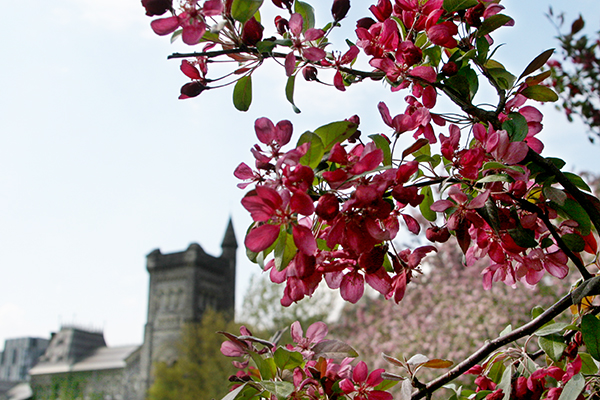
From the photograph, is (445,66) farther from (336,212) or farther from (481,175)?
(336,212)

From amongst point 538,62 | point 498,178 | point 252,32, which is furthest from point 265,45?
point 538,62

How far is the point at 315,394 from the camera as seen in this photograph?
0.83 meters

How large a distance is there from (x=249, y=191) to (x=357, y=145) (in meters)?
0.19

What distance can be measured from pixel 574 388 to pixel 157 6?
843 millimetres

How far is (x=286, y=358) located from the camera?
2.66 feet

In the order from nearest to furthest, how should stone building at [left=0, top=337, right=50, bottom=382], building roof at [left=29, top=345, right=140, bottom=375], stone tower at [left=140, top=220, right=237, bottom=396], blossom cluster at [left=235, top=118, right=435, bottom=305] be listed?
blossom cluster at [left=235, top=118, right=435, bottom=305] → stone tower at [left=140, top=220, right=237, bottom=396] → building roof at [left=29, top=345, right=140, bottom=375] → stone building at [left=0, top=337, right=50, bottom=382]

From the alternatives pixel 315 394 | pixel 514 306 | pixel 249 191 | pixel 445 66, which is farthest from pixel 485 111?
pixel 514 306

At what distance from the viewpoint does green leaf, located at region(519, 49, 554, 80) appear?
A: 2.60 ft

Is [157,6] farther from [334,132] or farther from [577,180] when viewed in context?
[577,180]

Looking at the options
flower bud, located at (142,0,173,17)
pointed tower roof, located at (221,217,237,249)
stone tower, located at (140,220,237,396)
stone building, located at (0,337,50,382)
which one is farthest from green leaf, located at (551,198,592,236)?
stone building, located at (0,337,50,382)

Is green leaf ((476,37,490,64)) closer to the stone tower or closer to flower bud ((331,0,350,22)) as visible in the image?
flower bud ((331,0,350,22))

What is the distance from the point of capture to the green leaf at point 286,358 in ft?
2.64

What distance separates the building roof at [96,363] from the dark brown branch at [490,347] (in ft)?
98.1

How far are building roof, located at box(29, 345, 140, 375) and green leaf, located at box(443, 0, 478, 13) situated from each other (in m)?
30.1
